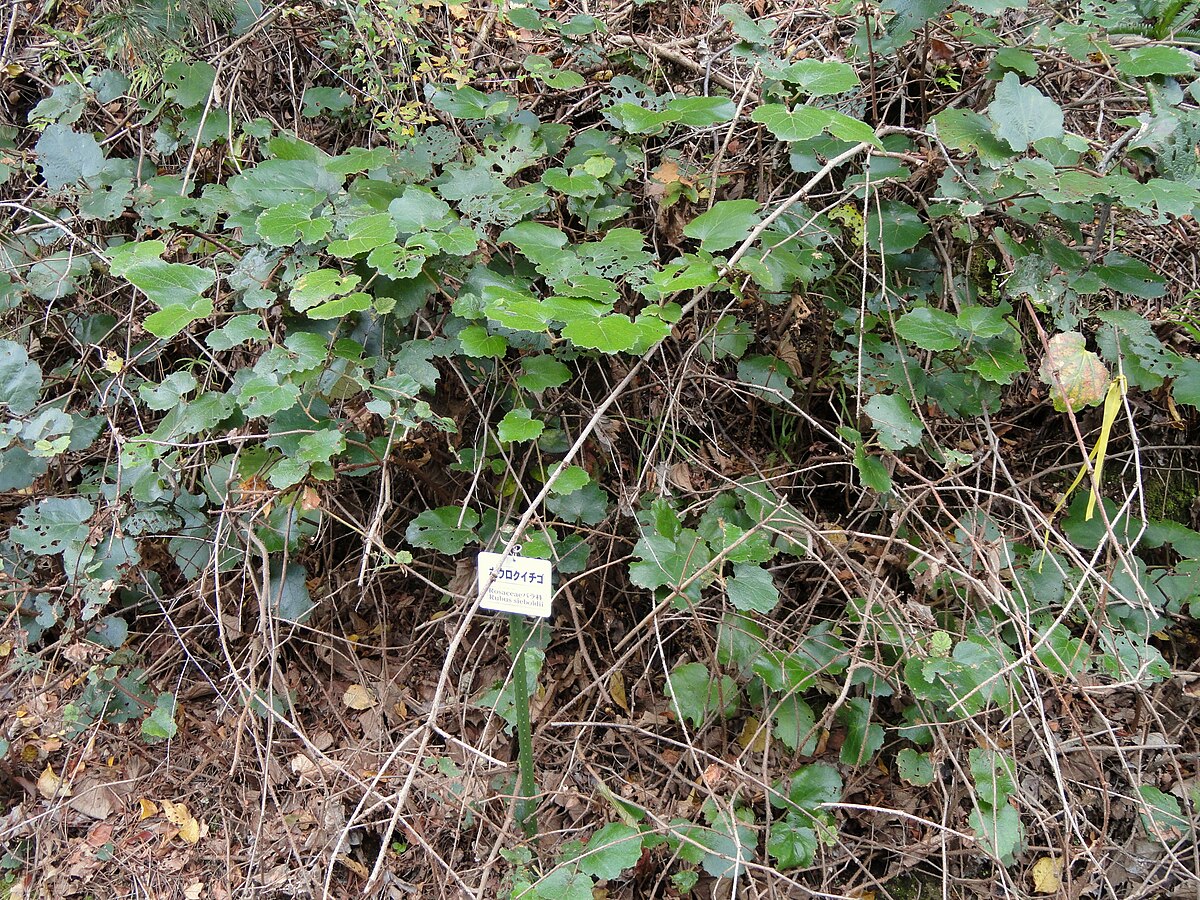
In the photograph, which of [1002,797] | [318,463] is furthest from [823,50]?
[1002,797]

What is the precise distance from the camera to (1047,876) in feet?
5.86

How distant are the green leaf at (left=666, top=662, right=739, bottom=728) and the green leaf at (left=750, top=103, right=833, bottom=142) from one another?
1.15 m

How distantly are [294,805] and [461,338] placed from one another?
1201 mm

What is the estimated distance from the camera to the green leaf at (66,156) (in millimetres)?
2133

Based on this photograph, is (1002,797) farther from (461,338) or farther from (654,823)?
(461,338)

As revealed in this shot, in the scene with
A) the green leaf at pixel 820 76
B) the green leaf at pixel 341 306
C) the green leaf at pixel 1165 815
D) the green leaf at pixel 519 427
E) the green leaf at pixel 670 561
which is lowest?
the green leaf at pixel 1165 815

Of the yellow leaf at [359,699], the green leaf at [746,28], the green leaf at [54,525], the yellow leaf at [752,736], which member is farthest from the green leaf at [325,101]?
the yellow leaf at [752,736]

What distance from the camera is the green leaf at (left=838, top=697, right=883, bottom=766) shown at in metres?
1.80

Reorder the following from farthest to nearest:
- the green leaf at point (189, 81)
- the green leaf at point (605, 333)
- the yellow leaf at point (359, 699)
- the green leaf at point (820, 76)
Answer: the green leaf at point (189, 81) → the yellow leaf at point (359, 699) → the green leaf at point (820, 76) → the green leaf at point (605, 333)

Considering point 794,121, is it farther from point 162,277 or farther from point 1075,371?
point 162,277

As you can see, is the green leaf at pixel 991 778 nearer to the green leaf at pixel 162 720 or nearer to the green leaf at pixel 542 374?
the green leaf at pixel 542 374

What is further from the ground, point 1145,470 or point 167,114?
point 167,114

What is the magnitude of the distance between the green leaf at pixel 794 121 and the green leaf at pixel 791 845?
142 cm

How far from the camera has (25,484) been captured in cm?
208
